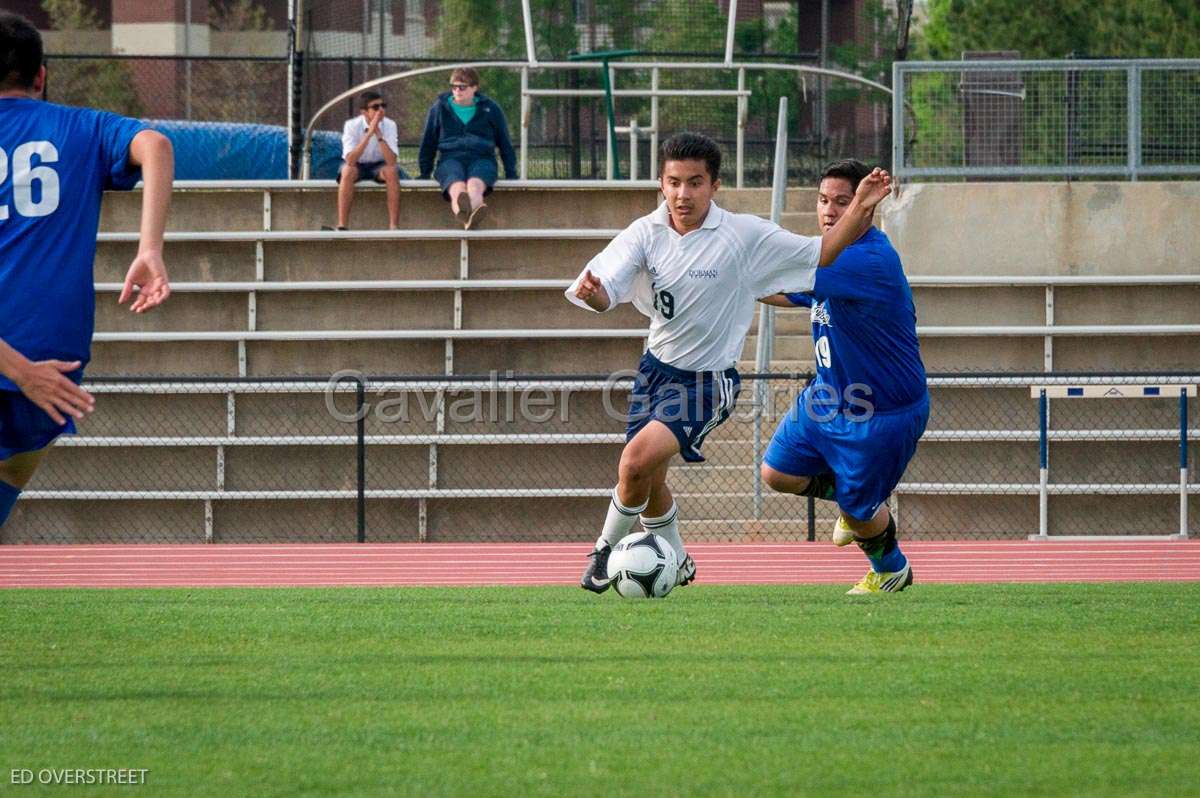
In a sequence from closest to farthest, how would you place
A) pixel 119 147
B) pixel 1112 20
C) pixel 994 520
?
pixel 119 147 < pixel 994 520 < pixel 1112 20

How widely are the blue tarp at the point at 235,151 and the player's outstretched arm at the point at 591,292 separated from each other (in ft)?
38.4

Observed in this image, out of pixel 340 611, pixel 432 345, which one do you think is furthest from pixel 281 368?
pixel 340 611

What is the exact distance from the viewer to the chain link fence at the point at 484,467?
14703 mm

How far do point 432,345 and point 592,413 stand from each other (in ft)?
5.73

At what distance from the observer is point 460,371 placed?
15570 mm

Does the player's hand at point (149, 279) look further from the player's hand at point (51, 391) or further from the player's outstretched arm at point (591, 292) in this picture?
the player's outstretched arm at point (591, 292)

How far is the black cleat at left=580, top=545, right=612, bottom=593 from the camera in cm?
786

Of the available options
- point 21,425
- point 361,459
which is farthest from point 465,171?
point 21,425

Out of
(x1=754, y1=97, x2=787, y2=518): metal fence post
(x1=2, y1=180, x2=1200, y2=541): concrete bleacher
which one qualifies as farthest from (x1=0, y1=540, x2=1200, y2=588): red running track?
(x1=2, y1=180, x2=1200, y2=541): concrete bleacher

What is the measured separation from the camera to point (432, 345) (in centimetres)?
1569

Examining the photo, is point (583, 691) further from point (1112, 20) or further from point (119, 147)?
point (1112, 20)

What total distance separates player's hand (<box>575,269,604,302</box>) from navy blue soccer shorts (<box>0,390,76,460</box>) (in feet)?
8.29

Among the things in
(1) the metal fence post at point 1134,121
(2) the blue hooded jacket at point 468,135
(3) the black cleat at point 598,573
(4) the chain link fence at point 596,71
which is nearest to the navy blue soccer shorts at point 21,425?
(3) the black cleat at point 598,573

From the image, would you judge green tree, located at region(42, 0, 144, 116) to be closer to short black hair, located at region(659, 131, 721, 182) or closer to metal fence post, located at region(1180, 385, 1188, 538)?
metal fence post, located at region(1180, 385, 1188, 538)
